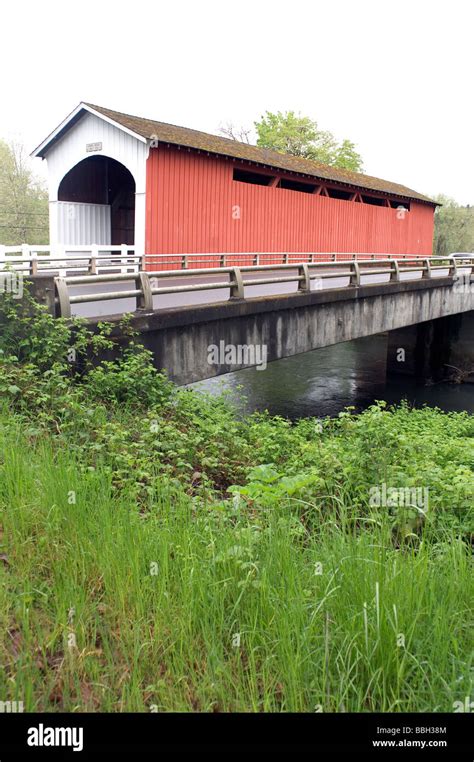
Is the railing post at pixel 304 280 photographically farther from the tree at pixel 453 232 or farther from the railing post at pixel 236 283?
the tree at pixel 453 232

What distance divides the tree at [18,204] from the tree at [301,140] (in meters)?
18.4

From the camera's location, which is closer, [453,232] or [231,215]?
[231,215]

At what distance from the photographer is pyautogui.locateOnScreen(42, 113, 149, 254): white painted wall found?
17078 millimetres

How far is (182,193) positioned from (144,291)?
9.52 metres

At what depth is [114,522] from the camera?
4277 millimetres

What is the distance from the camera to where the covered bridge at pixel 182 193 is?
17406mm

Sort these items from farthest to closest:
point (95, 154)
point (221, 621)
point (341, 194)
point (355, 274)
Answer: point (341, 194) → point (95, 154) → point (355, 274) → point (221, 621)

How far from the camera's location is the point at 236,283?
1114 cm

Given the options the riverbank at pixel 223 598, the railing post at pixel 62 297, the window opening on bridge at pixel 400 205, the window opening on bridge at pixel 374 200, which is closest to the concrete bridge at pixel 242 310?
the railing post at pixel 62 297

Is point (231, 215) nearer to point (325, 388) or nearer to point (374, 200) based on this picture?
point (325, 388)

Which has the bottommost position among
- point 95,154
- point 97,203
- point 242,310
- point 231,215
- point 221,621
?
point 221,621

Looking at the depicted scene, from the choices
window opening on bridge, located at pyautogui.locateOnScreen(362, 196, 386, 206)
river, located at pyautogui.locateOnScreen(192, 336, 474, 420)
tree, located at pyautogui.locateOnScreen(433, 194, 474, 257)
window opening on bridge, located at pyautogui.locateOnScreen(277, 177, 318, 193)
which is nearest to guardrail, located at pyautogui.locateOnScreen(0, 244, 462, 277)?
window opening on bridge, located at pyautogui.locateOnScreen(277, 177, 318, 193)

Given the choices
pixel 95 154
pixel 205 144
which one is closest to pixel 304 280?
pixel 205 144

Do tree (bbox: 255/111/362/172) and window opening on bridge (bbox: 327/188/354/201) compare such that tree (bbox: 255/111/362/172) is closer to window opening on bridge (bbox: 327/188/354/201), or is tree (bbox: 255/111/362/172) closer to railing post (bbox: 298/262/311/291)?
window opening on bridge (bbox: 327/188/354/201)
